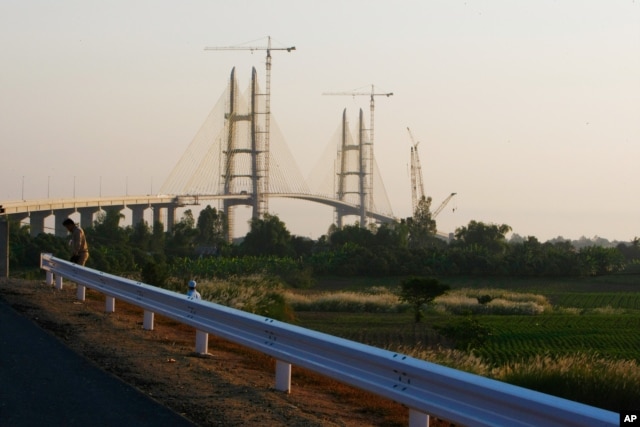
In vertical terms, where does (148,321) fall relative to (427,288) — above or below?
above

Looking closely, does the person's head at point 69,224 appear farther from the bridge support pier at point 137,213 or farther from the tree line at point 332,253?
the bridge support pier at point 137,213

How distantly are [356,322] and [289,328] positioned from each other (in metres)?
36.9

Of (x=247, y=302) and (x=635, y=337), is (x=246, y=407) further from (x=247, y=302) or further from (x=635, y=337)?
(x=635, y=337)

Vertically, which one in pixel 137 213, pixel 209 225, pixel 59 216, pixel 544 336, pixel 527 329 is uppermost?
pixel 137 213

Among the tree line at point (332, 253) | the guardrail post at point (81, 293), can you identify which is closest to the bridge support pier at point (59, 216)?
the tree line at point (332, 253)

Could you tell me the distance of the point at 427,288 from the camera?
52.7 metres

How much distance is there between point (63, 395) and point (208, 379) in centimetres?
169

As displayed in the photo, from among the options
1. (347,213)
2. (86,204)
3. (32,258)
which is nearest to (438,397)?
(32,258)

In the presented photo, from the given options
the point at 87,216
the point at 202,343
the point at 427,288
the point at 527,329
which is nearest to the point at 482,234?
the point at 87,216

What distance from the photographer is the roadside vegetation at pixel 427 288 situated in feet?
62.1

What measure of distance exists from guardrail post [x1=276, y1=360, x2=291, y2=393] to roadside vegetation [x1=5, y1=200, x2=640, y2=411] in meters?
2.81

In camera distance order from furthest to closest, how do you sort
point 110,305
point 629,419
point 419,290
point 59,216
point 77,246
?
1. point 59,216
2. point 419,290
3. point 77,246
4. point 110,305
5. point 629,419

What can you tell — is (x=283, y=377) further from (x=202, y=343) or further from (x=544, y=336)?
(x=544, y=336)

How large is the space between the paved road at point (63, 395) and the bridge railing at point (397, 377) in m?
1.38
